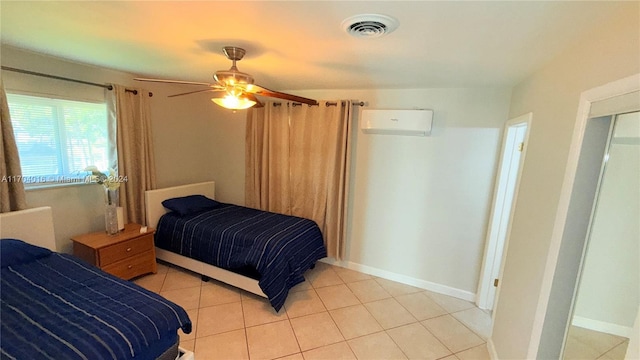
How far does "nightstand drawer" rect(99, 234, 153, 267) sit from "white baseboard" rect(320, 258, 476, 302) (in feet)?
7.10

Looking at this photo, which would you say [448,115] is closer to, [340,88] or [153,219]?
[340,88]

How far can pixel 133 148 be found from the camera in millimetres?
3084

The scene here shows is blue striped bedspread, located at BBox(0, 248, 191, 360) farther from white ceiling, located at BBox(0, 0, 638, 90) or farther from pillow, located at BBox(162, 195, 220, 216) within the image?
white ceiling, located at BBox(0, 0, 638, 90)

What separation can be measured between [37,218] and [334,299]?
2824mm

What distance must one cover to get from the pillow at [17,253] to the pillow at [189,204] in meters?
1.23

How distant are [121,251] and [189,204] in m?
0.86

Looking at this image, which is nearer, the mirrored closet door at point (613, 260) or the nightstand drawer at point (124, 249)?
the mirrored closet door at point (613, 260)

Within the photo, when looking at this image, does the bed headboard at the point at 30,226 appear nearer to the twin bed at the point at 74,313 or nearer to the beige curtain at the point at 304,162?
the twin bed at the point at 74,313

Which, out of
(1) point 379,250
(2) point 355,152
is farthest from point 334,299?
(2) point 355,152

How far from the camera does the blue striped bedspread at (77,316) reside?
1.20m

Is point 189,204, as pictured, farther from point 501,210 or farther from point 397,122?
point 501,210

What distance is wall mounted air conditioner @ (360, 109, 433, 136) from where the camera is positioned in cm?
275

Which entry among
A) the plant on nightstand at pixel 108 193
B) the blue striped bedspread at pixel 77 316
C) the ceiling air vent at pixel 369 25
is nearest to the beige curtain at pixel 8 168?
the plant on nightstand at pixel 108 193

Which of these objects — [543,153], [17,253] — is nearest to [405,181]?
[543,153]
